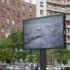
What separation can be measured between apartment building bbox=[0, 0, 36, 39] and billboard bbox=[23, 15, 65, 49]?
3402 centimetres

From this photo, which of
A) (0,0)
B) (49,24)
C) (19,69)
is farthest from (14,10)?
(49,24)

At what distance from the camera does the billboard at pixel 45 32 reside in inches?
918

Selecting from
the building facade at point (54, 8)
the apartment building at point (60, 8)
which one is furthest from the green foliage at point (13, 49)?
the apartment building at point (60, 8)

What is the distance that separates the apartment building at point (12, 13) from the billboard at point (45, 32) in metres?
34.0

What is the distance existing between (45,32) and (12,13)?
39596mm

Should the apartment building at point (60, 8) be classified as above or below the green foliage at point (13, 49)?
above

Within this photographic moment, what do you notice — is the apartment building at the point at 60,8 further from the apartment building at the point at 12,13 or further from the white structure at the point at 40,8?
the apartment building at the point at 12,13

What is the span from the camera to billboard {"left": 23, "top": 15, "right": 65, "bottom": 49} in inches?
918

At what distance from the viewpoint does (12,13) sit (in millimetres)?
63031

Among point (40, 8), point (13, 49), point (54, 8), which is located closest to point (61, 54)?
point (13, 49)

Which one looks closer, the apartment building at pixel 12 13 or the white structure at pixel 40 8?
the apartment building at pixel 12 13

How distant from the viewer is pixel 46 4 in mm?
73625

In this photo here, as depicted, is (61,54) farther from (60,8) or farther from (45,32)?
(45,32)

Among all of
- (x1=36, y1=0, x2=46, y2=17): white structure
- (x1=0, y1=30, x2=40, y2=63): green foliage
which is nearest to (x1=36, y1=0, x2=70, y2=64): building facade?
(x1=36, y1=0, x2=46, y2=17): white structure
